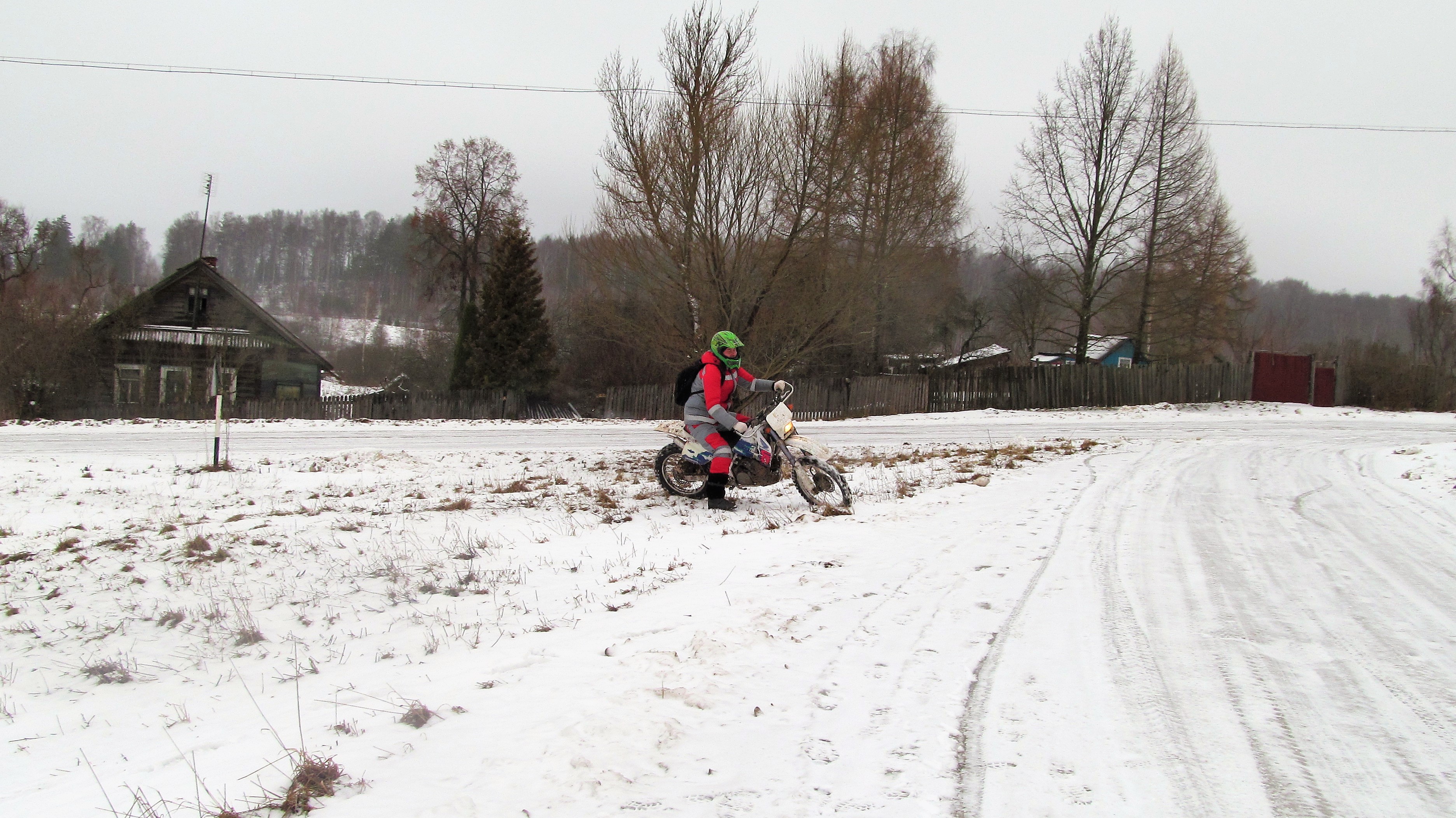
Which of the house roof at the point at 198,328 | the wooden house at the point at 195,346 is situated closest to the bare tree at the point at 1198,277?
the wooden house at the point at 195,346

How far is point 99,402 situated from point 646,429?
872 inches

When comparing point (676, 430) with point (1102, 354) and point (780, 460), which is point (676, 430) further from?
point (1102, 354)

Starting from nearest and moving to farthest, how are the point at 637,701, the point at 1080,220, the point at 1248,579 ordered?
the point at 637,701 → the point at 1248,579 → the point at 1080,220

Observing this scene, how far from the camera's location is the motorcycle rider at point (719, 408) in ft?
27.2

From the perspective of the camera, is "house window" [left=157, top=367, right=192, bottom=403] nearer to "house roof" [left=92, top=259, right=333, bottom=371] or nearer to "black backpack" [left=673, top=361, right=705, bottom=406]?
"house roof" [left=92, top=259, right=333, bottom=371]

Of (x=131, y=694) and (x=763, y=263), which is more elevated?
(x=763, y=263)

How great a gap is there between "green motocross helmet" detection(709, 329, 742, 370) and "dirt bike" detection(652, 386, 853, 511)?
1.93 ft

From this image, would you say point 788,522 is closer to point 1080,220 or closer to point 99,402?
point 1080,220

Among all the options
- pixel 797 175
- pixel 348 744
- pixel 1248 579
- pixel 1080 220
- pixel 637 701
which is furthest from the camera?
pixel 1080 220

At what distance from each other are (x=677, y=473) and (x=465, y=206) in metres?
39.6

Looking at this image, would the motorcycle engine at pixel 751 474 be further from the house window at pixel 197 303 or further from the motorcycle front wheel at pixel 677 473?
the house window at pixel 197 303

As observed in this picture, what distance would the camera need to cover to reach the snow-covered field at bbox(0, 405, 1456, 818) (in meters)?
2.85

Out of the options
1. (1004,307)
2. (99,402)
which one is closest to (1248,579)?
(99,402)

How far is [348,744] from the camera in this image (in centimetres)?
319
